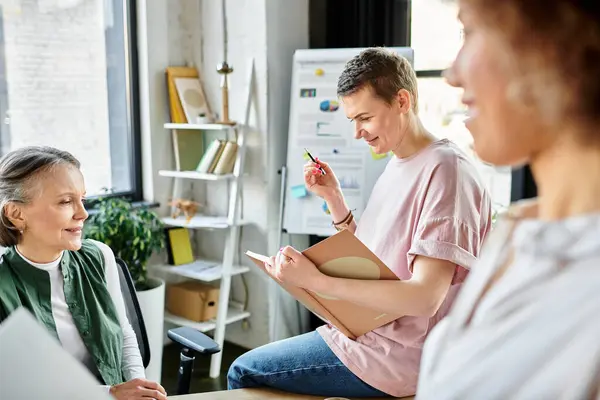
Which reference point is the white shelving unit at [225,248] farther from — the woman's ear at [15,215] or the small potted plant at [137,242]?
the woman's ear at [15,215]

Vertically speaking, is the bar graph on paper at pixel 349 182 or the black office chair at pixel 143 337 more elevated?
the bar graph on paper at pixel 349 182

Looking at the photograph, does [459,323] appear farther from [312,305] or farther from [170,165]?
[170,165]

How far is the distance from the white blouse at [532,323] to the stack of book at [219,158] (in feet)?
9.15

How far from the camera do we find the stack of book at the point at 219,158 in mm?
3324

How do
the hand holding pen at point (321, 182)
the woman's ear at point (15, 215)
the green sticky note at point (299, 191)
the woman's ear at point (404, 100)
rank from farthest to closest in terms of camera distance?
1. the green sticky note at point (299, 191)
2. the hand holding pen at point (321, 182)
3. the woman's ear at point (15, 215)
4. the woman's ear at point (404, 100)

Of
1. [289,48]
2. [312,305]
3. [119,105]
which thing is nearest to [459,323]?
[312,305]

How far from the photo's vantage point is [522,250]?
1.83 ft

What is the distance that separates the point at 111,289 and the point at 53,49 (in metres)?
1.85

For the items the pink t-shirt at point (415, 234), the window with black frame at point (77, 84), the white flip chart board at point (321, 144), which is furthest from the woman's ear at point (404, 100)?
the window with black frame at point (77, 84)

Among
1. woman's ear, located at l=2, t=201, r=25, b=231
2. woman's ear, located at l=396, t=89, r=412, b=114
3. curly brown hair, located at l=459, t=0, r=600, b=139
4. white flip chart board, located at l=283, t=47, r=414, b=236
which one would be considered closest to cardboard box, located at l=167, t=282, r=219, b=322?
white flip chart board, located at l=283, t=47, r=414, b=236

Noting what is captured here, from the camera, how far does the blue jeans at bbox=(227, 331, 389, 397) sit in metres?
1.60

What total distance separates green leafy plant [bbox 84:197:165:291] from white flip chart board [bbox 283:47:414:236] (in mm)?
716

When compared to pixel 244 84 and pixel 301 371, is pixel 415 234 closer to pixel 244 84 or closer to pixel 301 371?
pixel 301 371

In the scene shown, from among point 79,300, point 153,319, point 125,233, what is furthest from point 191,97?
point 79,300
